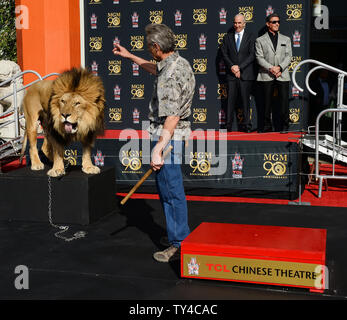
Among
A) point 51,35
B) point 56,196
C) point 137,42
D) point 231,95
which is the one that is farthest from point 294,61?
point 56,196

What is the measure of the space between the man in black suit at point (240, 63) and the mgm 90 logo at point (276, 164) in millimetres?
1397

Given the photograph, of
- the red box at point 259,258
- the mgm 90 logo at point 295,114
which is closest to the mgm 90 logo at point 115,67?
the mgm 90 logo at point 295,114

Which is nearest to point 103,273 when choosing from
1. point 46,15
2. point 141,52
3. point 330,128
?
point 141,52

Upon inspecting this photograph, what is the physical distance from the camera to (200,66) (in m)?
8.34

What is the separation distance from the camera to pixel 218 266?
319 centimetres

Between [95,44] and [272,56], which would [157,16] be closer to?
[95,44]

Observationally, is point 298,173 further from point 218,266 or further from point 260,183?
point 218,266

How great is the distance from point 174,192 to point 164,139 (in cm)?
43

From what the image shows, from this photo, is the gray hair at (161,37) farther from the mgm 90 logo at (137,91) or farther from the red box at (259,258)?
the mgm 90 logo at (137,91)

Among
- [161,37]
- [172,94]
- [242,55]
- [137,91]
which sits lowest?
[172,94]

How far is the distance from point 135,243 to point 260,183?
7.93ft

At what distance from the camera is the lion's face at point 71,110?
4.43 meters

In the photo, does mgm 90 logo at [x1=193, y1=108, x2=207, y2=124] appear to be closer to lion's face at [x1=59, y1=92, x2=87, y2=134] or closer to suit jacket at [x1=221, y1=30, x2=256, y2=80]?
suit jacket at [x1=221, y1=30, x2=256, y2=80]
